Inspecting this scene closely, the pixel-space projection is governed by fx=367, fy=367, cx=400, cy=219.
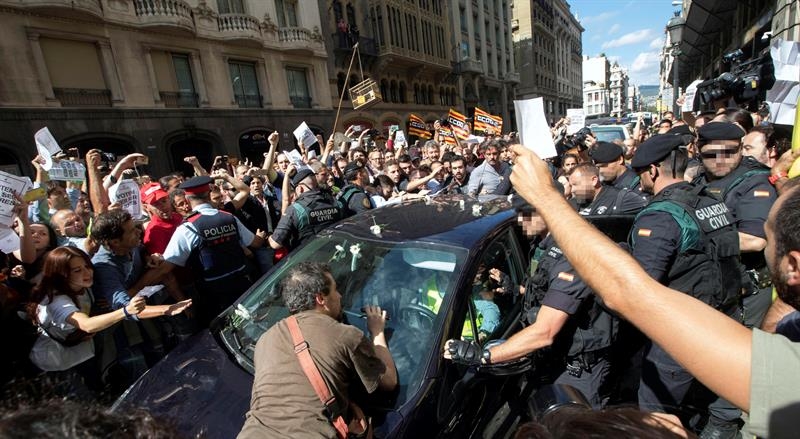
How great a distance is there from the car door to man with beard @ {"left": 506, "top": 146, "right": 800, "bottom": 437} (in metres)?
1.05

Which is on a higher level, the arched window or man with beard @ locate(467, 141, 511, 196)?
the arched window

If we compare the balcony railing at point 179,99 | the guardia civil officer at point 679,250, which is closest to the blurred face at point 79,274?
the guardia civil officer at point 679,250

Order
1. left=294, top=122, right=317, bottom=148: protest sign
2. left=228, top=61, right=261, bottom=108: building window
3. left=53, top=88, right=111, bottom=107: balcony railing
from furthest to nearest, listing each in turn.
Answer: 1. left=228, top=61, right=261, bottom=108: building window
2. left=53, top=88, right=111, bottom=107: balcony railing
3. left=294, top=122, right=317, bottom=148: protest sign

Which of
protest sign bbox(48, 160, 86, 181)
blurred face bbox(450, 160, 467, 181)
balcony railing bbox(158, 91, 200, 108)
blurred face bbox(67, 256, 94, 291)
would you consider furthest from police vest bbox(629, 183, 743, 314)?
balcony railing bbox(158, 91, 200, 108)

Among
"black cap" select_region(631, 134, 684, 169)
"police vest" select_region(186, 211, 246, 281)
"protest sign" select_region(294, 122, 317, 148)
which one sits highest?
"protest sign" select_region(294, 122, 317, 148)

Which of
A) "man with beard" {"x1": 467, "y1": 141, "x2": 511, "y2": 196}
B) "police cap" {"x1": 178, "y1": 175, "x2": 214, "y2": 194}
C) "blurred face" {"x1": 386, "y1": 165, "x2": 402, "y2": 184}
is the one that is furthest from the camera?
"blurred face" {"x1": 386, "y1": 165, "x2": 402, "y2": 184}

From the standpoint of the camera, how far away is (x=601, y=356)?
7.02ft

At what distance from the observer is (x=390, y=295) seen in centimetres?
218

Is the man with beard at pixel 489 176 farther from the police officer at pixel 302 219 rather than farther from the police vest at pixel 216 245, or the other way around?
the police vest at pixel 216 245

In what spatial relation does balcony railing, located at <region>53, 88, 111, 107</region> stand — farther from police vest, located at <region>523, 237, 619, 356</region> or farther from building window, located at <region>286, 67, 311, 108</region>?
police vest, located at <region>523, 237, 619, 356</region>

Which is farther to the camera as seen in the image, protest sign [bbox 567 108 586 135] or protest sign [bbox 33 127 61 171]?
protest sign [bbox 567 108 586 135]

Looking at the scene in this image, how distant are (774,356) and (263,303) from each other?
244 cm

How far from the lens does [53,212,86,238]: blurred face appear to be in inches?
131

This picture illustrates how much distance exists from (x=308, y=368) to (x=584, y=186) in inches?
106
